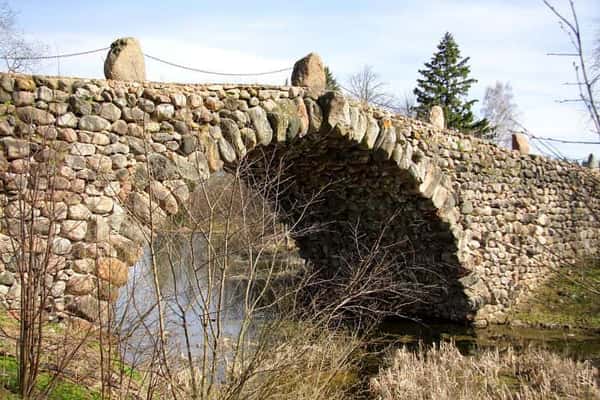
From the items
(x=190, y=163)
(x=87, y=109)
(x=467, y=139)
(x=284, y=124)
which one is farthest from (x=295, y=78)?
(x=467, y=139)

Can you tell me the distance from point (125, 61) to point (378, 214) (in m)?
5.14

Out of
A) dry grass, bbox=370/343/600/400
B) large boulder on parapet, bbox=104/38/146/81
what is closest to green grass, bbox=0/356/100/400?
dry grass, bbox=370/343/600/400

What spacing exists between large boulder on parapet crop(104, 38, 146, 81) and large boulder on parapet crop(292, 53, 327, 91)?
82.2 inches

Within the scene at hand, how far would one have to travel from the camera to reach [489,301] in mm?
9305

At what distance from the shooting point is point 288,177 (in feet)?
26.3

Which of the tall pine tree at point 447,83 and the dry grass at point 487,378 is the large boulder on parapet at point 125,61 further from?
the tall pine tree at point 447,83

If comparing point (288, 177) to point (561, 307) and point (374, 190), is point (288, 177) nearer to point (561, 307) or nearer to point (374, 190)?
point (374, 190)

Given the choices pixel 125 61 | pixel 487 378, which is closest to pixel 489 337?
pixel 487 378

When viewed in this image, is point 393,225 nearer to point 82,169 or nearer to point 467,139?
point 467,139

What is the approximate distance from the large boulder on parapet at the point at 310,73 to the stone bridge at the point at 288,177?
0.22 meters

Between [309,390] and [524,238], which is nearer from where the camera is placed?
[309,390]

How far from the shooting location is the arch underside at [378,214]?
824 cm

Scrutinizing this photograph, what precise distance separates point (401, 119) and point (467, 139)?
159 cm

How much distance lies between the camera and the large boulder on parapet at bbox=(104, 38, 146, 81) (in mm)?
5508
